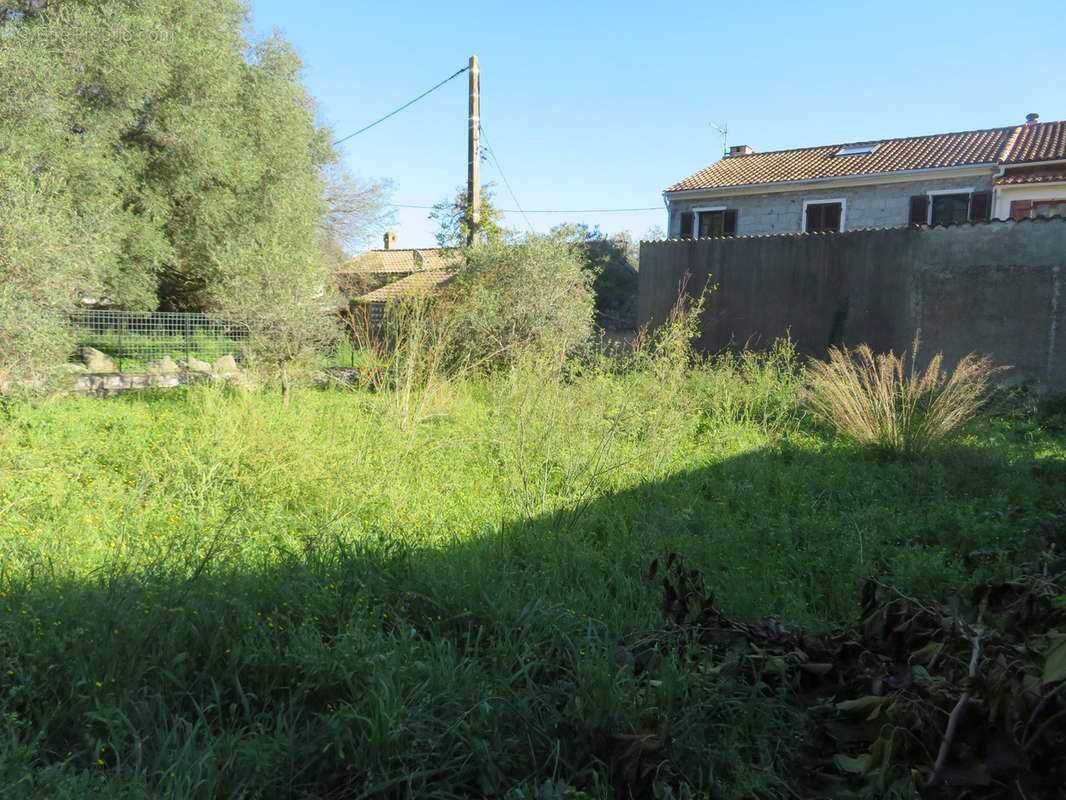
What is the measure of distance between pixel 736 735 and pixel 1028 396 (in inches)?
362

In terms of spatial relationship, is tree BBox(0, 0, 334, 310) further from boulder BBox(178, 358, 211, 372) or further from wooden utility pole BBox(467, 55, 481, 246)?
wooden utility pole BBox(467, 55, 481, 246)

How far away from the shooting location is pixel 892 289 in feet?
36.2

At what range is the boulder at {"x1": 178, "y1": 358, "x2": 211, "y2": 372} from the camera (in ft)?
36.8

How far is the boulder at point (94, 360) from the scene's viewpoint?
11.2 meters

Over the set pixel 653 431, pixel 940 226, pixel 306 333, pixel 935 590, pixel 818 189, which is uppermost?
pixel 818 189

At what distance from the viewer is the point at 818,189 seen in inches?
748

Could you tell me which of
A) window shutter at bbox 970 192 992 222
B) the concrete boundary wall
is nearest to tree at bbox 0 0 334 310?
the concrete boundary wall

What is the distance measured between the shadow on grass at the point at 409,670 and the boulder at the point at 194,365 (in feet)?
26.5

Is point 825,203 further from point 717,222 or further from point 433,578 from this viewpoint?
point 433,578

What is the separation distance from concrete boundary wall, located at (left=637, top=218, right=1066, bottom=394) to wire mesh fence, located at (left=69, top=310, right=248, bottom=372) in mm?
7713

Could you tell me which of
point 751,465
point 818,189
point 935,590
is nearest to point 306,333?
point 751,465

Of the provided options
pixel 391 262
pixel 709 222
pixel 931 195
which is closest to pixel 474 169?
pixel 709 222

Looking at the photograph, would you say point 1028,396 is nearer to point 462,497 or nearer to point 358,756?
point 462,497

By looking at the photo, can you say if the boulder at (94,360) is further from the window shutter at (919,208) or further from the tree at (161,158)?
the window shutter at (919,208)
